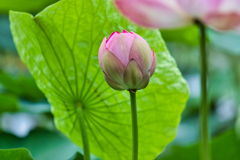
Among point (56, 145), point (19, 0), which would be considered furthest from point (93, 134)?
point (19, 0)

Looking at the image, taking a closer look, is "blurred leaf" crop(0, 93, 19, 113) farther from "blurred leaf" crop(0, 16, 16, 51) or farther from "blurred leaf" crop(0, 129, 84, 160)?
"blurred leaf" crop(0, 16, 16, 51)

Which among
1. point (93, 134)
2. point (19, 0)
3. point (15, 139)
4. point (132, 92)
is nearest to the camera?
point (132, 92)

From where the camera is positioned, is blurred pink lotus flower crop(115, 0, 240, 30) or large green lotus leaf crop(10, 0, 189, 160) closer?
blurred pink lotus flower crop(115, 0, 240, 30)

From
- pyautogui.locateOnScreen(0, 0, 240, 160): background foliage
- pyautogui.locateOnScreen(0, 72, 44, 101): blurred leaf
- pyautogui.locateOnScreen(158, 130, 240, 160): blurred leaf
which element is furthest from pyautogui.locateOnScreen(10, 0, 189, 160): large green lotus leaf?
pyautogui.locateOnScreen(0, 72, 44, 101): blurred leaf

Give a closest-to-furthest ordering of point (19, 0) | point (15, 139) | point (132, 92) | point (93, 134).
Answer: point (132, 92)
point (93, 134)
point (15, 139)
point (19, 0)

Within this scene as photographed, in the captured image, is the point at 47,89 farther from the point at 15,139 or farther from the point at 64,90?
the point at 15,139

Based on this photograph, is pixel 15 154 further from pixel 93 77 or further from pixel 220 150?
pixel 220 150
